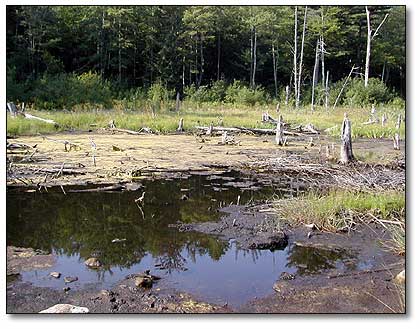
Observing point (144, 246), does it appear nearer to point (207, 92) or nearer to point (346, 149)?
point (207, 92)

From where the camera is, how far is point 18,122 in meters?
3.92

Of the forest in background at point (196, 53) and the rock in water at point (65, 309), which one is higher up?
the forest in background at point (196, 53)

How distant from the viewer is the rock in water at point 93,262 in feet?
11.3

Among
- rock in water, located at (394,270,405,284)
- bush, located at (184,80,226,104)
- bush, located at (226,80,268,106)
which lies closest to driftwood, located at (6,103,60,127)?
bush, located at (184,80,226,104)

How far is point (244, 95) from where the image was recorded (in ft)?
15.6

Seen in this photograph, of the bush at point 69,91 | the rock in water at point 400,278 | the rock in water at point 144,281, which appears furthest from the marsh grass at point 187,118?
the rock in water at point 144,281

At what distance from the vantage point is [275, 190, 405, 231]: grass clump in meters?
4.12

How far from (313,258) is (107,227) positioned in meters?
1.69

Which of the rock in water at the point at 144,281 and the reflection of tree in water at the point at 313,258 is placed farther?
the reflection of tree in water at the point at 313,258

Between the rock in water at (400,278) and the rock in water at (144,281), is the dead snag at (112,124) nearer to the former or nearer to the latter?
the rock in water at (144,281)

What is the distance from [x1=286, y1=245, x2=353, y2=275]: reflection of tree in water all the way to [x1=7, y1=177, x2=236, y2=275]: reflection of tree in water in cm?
53

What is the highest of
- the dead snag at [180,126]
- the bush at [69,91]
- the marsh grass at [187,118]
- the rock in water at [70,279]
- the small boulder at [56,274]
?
the bush at [69,91]

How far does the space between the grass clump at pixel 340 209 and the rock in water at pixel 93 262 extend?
5.44 ft
